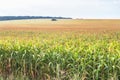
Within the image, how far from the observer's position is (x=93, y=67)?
6.80m

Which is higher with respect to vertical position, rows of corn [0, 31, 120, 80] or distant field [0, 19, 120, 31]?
rows of corn [0, 31, 120, 80]

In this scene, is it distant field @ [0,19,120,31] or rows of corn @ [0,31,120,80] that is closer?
rows of corn @ [0,31,120,80]

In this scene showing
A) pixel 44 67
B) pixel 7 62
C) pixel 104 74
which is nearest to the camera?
pixel 104 74

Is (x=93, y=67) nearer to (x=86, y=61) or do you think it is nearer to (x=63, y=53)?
(x=86, y=61)

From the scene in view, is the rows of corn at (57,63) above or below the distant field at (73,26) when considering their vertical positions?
above

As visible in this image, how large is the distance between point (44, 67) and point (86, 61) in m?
1.25

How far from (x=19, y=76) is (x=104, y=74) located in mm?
2445

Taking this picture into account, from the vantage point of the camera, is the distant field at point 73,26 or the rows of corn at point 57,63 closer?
the rows of corn at point 57,63

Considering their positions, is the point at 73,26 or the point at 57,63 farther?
the point at 73,26

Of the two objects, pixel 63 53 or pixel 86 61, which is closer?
pixel 86 61

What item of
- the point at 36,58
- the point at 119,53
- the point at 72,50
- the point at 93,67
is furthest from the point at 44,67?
the point at 119,53

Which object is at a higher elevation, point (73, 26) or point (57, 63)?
point (57, 63)

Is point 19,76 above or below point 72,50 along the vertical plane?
below

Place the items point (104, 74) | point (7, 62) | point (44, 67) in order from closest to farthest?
point (104, 74) → point (44, 67) → point (7, 62)
